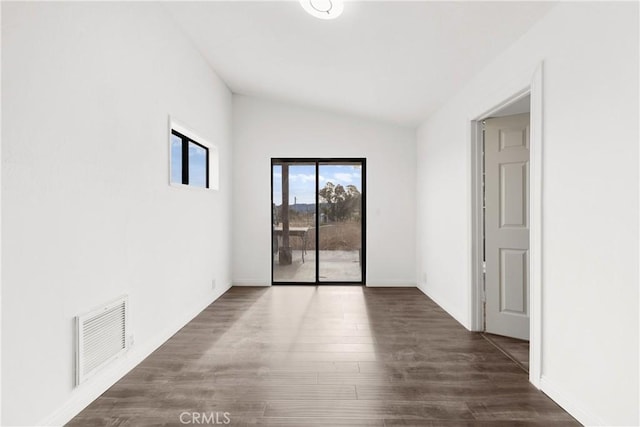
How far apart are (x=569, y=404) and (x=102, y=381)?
2715mm

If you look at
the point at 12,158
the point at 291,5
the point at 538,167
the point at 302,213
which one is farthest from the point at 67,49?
the point at 302,213

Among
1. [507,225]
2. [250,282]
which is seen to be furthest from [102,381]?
[507,225]

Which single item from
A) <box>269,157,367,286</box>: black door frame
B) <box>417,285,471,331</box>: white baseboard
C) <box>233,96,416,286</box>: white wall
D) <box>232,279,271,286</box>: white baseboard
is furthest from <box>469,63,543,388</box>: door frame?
<box>232,279,271,286</box>: white baseboard

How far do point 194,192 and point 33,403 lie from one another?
229 cm

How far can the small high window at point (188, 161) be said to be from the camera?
3.52 m

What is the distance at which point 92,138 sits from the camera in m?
2.06

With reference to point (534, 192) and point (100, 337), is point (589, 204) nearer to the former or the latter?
point (534, 192)

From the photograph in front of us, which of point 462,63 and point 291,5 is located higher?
point 291,5

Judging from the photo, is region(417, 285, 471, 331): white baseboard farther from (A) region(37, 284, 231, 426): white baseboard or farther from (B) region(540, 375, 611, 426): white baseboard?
(A) region(37, 284, 231, 426): white baseboard

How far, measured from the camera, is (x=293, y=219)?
5277mm

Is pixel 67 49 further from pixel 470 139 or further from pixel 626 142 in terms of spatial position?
pixel 470 139

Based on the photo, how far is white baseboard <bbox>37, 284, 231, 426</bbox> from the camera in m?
1.82

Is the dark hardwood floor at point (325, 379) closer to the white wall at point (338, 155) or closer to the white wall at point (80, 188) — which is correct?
the white wall at point (80, 188)

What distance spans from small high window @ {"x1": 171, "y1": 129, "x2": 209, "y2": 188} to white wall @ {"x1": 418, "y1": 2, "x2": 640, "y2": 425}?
119 inches
